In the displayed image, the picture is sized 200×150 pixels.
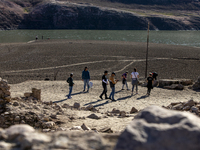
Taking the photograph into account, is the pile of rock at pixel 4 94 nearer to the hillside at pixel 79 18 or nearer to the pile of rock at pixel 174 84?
the pile of rock at pixel 174 84

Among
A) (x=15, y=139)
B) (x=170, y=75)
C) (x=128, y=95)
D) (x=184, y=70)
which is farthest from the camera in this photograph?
(x=184, y=70)

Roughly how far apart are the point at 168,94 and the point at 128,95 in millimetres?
2637

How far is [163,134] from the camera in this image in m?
3.39

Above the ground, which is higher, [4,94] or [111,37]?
[111,37]

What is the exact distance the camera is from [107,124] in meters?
9.58

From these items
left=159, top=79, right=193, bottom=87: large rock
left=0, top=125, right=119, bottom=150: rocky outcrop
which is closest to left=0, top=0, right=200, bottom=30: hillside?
left=159, top=79, right=193, bottom=87: large rock

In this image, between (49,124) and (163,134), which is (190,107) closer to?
(49,124)

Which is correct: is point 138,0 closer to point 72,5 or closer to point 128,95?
point 72,5

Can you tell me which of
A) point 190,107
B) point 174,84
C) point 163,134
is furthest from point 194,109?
point 174,84

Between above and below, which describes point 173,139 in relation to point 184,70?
above

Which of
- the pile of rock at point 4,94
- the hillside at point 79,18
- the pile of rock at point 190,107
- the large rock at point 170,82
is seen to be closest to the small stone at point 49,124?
the pile of rock at point 4,94

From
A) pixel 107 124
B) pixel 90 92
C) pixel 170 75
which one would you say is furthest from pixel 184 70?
pixel 107 124

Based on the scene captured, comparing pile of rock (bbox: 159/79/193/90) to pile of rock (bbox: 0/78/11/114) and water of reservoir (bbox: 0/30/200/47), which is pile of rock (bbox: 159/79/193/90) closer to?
pile of rock (bbox: 0/78/11/114)

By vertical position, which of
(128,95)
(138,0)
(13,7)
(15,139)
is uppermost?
(138,0)
